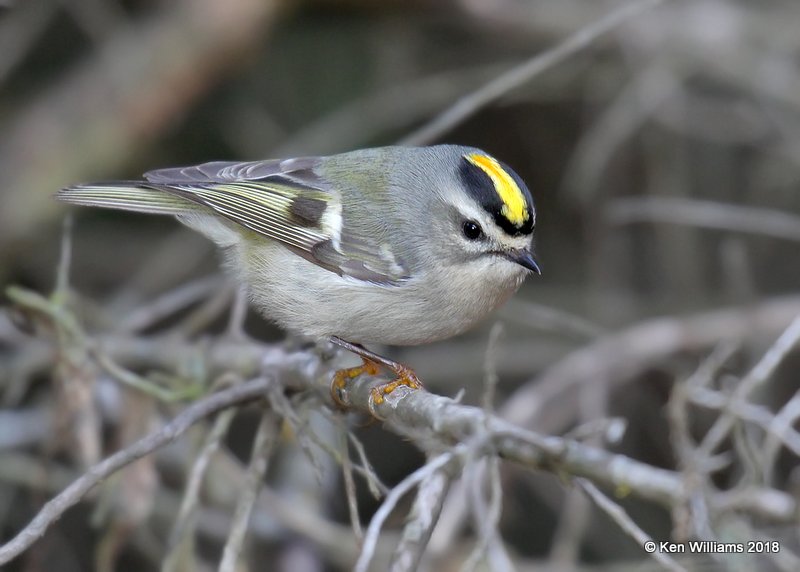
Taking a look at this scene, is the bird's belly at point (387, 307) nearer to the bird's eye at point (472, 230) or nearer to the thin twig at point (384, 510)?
the bird's eye at point (472, 230)

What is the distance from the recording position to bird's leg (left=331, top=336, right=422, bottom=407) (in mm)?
2391

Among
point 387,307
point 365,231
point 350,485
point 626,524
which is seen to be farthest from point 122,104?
point 626,524

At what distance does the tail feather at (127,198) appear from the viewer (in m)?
2.99

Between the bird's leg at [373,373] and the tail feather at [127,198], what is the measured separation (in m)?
0.70

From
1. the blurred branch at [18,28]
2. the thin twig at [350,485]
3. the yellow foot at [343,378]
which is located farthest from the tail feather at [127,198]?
the blurred branch at [18,28]

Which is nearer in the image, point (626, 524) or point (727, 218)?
point (626, 524)

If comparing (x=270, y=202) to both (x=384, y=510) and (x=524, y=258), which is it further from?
(x=384, y=510)

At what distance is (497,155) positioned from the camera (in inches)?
214

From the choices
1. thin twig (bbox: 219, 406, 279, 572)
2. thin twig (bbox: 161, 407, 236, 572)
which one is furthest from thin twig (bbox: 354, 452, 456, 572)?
thin twig (bbox: 161, 407, 236, 572)

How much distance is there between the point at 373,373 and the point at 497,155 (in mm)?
2865

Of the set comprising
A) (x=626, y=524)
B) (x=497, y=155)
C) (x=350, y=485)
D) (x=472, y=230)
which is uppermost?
(x=497, y=155)

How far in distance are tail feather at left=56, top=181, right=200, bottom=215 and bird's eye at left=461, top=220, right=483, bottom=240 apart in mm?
867

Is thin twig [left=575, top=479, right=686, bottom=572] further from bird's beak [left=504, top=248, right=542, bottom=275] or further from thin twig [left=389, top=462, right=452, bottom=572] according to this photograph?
bird's beak [left=504, top=248, right=542, bottom=275]

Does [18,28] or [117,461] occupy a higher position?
[18,28]
